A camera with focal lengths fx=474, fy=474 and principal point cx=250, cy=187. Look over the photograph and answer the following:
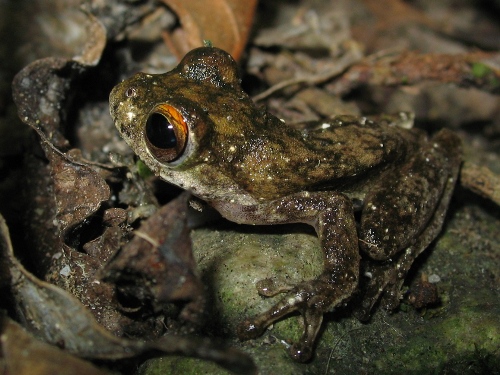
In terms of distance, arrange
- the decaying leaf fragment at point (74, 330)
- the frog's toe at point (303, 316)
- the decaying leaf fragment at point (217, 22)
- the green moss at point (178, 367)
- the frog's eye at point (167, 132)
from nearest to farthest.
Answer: the decaying leaf fragment at point (74, 330) → the green moss at point (178, 367) → the frog's toe at point (303, 316) → the frog's eye at point (167, 132) → the decaying leaf fragment at point (217, 22)

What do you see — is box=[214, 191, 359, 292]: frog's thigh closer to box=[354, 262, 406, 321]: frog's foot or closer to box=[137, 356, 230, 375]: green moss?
box=[354, 262, 406, 321]: frog's foot

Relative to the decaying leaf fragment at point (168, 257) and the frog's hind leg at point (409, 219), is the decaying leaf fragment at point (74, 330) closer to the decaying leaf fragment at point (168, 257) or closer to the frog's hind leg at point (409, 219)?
the decaying leaf fragment at point (168, 257)

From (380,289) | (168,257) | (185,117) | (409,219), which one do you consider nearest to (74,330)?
(168,257)

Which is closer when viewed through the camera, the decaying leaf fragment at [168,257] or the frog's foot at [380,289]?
the decaying leaf fragment at [168,257]

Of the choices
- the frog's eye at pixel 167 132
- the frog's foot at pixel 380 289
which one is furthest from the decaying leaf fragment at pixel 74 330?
the frog's foot at pixel 380 289

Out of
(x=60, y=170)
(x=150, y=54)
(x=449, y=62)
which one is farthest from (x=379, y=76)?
(x=60, y=170)

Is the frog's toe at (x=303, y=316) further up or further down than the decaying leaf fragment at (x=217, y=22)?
further down

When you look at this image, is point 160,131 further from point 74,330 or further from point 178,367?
point 178,367

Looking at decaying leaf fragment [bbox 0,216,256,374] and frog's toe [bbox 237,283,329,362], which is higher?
decaying leaf fragment [bbox 0,216,256,374]

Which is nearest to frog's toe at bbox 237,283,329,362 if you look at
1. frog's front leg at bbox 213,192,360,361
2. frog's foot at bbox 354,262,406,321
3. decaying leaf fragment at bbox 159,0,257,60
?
frog's front leg at bbox 213,192,360,361

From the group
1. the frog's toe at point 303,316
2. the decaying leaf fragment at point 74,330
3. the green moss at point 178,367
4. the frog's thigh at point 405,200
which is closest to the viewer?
the decaying leaf fragment at point 74,330
